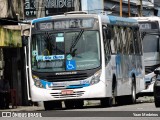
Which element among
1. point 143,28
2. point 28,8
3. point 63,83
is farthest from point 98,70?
point 28,8

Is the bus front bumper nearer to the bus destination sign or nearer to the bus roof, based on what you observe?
the bus destination sign

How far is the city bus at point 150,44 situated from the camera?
3819 cm

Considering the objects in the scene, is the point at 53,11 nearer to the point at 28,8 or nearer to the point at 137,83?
the point at 28,8

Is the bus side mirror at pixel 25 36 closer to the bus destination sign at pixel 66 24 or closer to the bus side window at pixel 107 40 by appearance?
the bus destination sign at pixel 66 24

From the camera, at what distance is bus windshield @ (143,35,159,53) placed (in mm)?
38500

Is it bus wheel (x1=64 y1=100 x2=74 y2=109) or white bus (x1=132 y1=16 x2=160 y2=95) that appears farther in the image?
white bus (x1=132 y1=16 x2=160 y2=95)

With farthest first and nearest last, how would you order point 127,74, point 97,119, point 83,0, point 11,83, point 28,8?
point 83,0 < point 28,8 < point 11,83 < point 127,74 < point 97,119

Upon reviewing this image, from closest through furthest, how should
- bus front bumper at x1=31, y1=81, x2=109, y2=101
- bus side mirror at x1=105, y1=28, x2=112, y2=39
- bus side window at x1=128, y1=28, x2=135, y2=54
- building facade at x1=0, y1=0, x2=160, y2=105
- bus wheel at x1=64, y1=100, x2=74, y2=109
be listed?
bus front bumper at x1=31, y1=81, x2=109, y2=101 < bus side mirror at x1=105, y1=28, x2=112, y2=39 < bus wheel at x1=64, y1=100, x2=74, y2=109 < bus side window at x1=128, y1=28, x2=135, y2=54 < building facade at x1=0, y1=0, x2=160, y2=105

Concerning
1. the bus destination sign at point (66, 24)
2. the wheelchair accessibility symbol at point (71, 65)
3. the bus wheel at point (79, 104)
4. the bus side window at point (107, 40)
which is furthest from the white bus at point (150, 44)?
the wheelchair accessibility symbol at point (71, 65)

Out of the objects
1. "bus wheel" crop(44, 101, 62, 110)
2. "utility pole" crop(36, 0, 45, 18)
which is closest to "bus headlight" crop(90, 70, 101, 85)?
"bus wheel" crop(44, 101, 62, 110)

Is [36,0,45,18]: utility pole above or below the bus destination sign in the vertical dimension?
above

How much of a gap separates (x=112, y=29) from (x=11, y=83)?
10433mm

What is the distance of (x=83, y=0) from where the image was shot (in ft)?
161

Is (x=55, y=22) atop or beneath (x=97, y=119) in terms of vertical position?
atop
